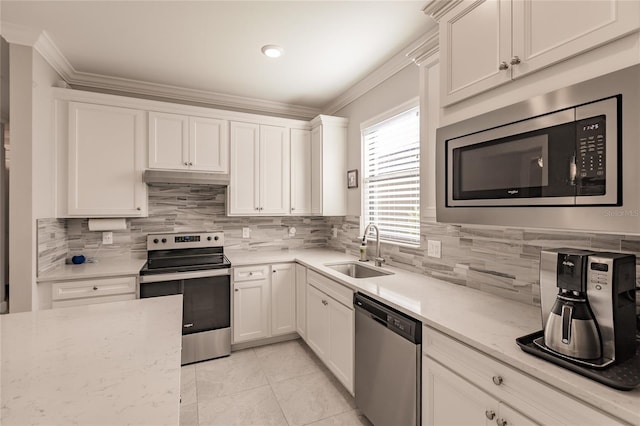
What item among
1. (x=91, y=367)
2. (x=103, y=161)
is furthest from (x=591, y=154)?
(x=103, y=161)

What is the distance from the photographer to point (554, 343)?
103 centimetres

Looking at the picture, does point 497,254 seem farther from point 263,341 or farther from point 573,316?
point 263,341

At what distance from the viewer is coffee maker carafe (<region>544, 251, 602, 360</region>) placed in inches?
37.7

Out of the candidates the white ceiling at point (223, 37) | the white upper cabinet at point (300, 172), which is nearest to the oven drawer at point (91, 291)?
the white upper cabinet at point (300, 172)

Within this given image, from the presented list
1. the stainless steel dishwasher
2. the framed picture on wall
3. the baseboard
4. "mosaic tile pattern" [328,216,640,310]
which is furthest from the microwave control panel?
the baseboard

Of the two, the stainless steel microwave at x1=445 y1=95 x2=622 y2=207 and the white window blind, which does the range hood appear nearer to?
the white window blind

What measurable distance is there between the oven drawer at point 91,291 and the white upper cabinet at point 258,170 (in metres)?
1.13

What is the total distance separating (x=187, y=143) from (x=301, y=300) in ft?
6.31

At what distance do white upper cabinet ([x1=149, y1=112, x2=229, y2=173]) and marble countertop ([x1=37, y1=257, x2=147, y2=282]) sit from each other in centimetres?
94

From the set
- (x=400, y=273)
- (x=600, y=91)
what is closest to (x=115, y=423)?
(x=600, y=91)

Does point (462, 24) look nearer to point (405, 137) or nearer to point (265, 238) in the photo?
point (405, 137)

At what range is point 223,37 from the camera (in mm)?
2287

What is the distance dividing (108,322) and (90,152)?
2.09m

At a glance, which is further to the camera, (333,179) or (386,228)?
(333,179)
